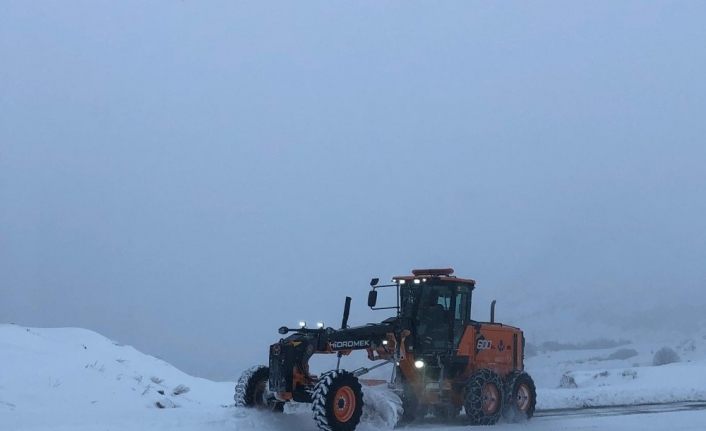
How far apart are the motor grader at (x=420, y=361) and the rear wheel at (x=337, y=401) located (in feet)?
0.05

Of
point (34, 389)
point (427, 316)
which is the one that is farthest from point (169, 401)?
point (427, 316)

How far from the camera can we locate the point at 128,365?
2395 cm

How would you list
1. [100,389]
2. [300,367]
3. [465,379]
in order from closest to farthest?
[300,367] < [465,379] < [100,389]

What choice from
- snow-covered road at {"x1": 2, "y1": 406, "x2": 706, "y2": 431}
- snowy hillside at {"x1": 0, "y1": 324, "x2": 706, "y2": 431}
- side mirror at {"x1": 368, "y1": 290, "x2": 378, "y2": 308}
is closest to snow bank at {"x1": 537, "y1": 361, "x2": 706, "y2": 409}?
snowy hillside at {"x1": 0, "y1": 324, "x2": 706, "y2": 431}

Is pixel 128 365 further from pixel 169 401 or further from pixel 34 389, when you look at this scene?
pixel 34 389

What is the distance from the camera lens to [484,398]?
15445 millimetres

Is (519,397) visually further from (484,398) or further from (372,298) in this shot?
(372,298)

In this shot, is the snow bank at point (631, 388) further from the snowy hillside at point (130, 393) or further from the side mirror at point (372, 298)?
the side mirror at point (372, 298)

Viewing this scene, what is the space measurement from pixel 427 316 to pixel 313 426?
3377 mm

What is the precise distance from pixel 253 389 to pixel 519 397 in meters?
6.05

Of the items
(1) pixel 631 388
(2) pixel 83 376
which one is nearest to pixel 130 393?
(2) pixel 83 376

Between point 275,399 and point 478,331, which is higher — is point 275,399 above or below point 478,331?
below

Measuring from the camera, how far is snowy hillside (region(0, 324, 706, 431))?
43.3ft

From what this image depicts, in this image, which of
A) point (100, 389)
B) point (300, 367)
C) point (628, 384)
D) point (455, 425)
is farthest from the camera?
point (628, 384)
